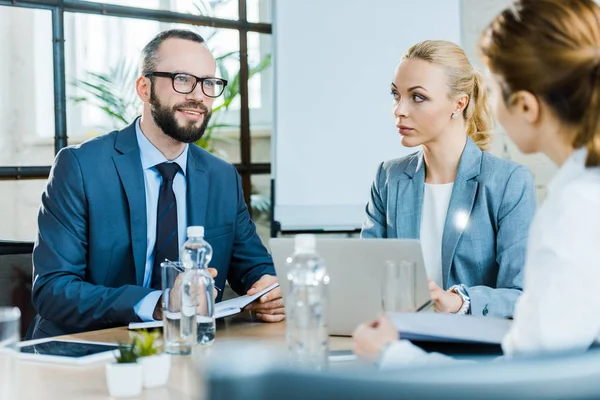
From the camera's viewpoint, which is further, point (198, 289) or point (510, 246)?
point (510, 246)

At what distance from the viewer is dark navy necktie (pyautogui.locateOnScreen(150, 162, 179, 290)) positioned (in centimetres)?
216

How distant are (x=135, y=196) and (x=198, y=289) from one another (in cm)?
61

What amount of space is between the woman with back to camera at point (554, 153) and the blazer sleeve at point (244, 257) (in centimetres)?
123

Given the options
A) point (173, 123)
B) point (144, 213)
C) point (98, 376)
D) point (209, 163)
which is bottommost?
point (98, 376)

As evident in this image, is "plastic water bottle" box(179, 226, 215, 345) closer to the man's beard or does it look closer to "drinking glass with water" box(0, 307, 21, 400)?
"drinking glass with water" box(0, 307, 21, 400)

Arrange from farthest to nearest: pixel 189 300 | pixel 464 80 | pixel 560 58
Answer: pixel 464 80
pixel 189 300
pixel 560 58

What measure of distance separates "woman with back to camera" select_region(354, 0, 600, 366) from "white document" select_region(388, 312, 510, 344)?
0.02 metres

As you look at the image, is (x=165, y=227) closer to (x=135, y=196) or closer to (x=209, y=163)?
(x=135, y=196)

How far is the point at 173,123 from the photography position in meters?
2.29

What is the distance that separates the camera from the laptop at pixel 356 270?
1.54m

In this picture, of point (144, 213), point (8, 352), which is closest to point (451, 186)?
point (144, 213)

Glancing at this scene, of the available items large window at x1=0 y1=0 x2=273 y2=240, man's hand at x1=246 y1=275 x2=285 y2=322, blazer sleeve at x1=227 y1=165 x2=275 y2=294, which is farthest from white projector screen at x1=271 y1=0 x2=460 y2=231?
man's hand at x1=246 y1=275 x2=285 y2=322

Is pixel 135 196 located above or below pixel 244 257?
above

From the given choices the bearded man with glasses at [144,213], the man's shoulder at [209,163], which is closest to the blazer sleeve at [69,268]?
the bearded man with glasses at [144,213]
